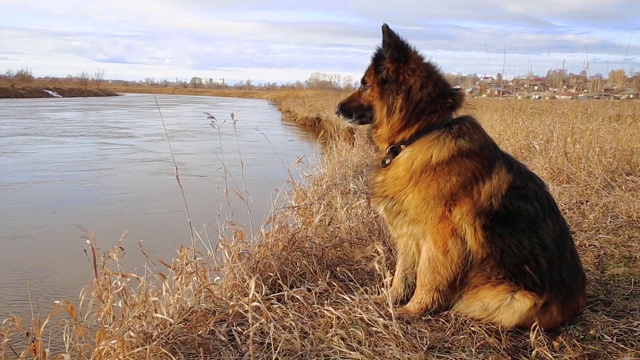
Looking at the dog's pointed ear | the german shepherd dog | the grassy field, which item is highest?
the dog's pointed ear

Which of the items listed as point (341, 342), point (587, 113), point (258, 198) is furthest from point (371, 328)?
point (587, 113)

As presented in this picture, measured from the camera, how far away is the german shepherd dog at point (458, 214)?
2612 mm

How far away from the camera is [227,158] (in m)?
11.7

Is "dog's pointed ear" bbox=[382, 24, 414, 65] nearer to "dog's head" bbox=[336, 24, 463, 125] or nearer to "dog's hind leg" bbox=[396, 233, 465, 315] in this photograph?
"dog's head" bbox=[336, 24, 463, 125]

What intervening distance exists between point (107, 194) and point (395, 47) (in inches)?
260

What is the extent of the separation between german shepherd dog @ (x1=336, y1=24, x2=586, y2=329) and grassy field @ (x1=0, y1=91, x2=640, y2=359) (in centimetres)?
16

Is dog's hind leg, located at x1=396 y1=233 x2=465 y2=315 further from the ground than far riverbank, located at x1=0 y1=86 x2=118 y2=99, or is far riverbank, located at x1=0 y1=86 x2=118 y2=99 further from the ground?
far riverbank, located at x1=0 y1=86 x2=118 y2=99

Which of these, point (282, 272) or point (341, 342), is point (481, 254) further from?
point (282, 272)

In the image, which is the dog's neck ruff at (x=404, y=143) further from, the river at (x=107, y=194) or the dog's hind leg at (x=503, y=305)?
the river at (x=107, y=194)

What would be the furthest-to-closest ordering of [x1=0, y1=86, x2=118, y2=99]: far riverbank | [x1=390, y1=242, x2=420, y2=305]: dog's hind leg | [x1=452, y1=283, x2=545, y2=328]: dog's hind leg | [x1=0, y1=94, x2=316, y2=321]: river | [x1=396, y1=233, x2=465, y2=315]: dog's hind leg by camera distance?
[x1=0, y1=86, x2=118, y2=99]: far riverbank < [x1=0, y1=94, x2=316, y2=321]: river < [x1=390, y1=242, x2=420, y2=305]: dog's hind leg < [x1=396, y1=233, x2=465, y2=315]: dog's hind leg < [x1=452, y1=283, x2=545, y2=328]: dog's hind leg

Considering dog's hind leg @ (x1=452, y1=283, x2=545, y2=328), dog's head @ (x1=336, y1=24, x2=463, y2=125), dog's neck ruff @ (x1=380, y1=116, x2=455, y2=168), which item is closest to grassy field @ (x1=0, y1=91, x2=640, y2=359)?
dog's hind leg @ (x1=452, y1=283, x2=545, y2=328)

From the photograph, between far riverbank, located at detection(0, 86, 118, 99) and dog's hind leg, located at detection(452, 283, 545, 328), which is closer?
dog's hind leg, located at detection(452, 283, 545, 328)

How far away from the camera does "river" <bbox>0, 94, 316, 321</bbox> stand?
199 inches

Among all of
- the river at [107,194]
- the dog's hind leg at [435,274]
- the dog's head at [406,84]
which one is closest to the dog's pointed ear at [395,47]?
the dog's head at [406,84]
